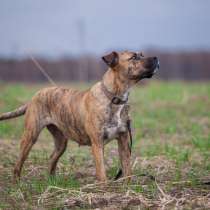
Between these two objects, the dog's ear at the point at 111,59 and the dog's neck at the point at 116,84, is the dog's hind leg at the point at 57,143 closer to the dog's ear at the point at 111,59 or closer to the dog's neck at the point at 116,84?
the dog's neck at the point at 116,84

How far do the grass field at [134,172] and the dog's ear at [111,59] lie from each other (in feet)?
4.90

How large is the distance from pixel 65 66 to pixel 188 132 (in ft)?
106

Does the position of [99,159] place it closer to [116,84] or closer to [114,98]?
[114,98]

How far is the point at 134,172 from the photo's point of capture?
34.8 ft

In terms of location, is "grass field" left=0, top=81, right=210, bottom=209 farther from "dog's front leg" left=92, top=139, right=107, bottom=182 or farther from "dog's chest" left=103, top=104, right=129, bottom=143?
"dog's chest" left=103, top=104, right=129, bottom=143

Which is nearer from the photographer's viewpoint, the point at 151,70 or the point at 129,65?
the point at 151,70

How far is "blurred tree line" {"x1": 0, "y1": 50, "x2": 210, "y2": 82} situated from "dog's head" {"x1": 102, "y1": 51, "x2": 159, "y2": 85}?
105 feet

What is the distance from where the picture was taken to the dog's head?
10008 millimetres

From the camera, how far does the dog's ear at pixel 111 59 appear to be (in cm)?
1001

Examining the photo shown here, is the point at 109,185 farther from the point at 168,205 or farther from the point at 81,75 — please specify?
the point at 81,75

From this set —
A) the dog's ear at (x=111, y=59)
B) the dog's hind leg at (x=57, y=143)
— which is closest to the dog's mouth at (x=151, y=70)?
the dog's ear at (x=111, y=59)

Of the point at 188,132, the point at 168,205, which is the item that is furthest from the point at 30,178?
the point at 188,132

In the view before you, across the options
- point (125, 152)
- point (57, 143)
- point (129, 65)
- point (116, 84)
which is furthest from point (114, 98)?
point (57, 143)

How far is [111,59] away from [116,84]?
338 millimetres
